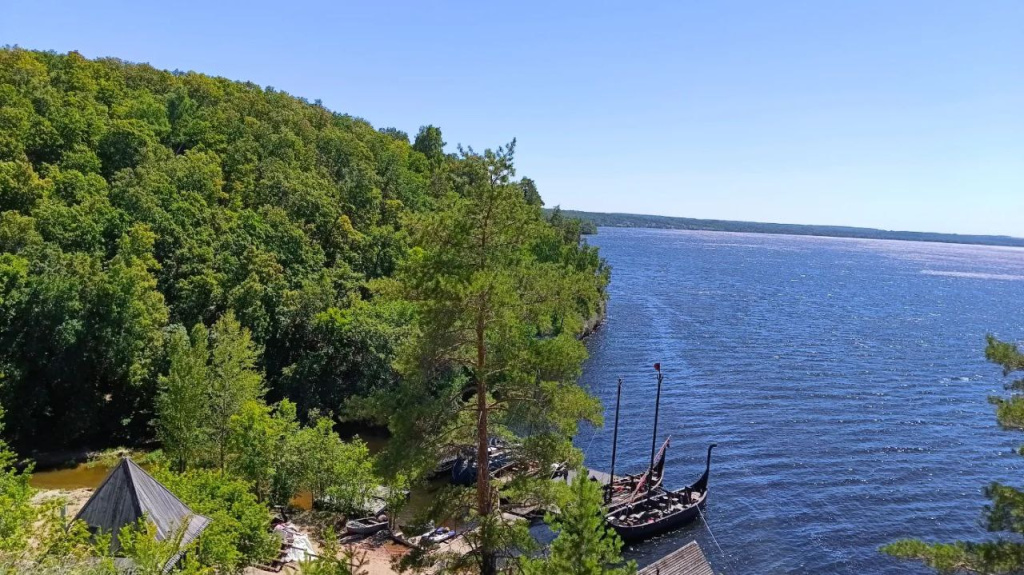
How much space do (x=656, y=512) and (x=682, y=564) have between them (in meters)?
6.55

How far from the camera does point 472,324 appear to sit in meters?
14.4

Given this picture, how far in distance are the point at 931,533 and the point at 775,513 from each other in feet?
21.6

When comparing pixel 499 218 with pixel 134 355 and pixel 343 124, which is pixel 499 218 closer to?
pixel 134 355

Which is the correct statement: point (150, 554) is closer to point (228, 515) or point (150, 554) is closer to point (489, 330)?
point (228, 515)

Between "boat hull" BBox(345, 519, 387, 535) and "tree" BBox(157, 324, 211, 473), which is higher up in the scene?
"tree" BBox(157, 324, 211, 473)

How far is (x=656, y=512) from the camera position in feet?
97.6

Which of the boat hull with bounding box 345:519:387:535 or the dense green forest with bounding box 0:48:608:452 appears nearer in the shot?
the boat hull with bounding box 345:519:387:535

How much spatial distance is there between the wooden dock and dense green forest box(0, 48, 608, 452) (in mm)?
10387

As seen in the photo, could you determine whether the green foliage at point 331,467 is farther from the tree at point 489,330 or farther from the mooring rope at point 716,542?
the mooring rope at point 716,542

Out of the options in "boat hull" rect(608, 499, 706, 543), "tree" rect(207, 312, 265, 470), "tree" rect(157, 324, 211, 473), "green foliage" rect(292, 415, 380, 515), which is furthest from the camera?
"boat hull" rect(608, 499, 706, 543)

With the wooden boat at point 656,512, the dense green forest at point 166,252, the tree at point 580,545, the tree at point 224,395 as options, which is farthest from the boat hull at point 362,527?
the tree at point 580,545

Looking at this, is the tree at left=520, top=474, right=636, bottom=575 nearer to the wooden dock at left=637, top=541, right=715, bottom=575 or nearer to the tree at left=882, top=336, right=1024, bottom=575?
the tree at left=882, top=336, right=1024, bottom=575

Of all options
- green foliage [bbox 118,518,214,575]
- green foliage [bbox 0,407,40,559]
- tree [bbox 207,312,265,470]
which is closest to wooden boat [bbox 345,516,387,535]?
tree [bbox 207,312,265,470]

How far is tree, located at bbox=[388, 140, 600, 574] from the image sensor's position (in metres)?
14.1
